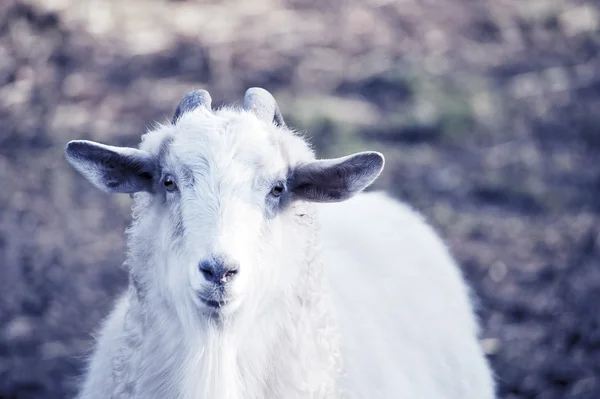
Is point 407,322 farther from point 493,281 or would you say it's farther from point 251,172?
point 493,281

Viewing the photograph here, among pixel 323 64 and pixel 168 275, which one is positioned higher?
pixel 323 64

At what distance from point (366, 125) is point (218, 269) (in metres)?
7.61

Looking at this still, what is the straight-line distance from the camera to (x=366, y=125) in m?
10.8

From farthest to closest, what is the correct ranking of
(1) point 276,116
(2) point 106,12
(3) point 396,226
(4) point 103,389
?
(2) point 106,12 < (3) point 396,226 < (1) point 276,116 < (4) point 103,389

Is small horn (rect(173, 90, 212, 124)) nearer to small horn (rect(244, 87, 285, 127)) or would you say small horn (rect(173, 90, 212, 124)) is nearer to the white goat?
the white goat

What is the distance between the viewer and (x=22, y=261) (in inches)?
302

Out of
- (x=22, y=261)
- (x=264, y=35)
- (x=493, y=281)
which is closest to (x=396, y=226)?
(x=493, y=281)

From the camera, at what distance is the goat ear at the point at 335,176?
3.96 m

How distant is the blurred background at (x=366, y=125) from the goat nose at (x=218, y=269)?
3345 mm

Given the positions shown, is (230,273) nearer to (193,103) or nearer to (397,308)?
(193,103)

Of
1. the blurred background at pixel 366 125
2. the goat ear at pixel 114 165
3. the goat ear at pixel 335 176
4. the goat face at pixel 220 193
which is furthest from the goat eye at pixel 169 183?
the blurred background at pixel 366 125

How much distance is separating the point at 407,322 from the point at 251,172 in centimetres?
151

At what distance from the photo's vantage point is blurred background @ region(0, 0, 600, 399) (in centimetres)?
721

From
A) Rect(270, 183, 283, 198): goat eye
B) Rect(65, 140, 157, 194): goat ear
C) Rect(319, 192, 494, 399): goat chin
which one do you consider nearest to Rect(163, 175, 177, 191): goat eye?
Rect(65, 140, 157, 194): goat ear
